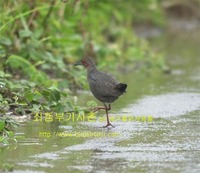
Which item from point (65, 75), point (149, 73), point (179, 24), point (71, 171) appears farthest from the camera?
point (179, 24)

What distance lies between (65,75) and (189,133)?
3.73m

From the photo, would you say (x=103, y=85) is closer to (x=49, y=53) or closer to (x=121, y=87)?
(x=121, y=87)

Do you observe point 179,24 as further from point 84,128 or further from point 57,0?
point 84,128

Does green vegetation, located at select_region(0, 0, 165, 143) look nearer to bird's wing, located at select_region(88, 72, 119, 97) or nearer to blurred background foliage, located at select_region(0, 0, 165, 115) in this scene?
blurred background foliage, located at select_region(0, 0, 165, 115)

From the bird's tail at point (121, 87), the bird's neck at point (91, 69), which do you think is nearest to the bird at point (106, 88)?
the bird's tail at point (121, 87)

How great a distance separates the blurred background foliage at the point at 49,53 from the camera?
808cm

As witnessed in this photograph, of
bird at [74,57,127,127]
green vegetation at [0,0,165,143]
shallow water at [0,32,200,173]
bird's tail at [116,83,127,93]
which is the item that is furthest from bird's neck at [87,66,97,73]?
bird's tail at [116,83,127,93]

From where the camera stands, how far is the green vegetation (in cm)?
807

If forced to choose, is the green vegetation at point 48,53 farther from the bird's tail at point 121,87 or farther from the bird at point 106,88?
the bird's tail at point 121,87

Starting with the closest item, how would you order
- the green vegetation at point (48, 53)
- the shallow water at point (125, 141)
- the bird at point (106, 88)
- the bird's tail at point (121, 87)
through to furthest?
the shallow water at point (125, 141) < the bird's tail at point (121, 87) < the bird at point (106, 88) < the green vegetation at point (48, 53)

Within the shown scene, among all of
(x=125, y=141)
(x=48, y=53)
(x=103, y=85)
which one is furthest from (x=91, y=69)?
(x=48, y=53)

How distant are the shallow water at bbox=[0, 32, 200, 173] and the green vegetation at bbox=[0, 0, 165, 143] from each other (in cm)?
41

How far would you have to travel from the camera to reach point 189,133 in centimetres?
719

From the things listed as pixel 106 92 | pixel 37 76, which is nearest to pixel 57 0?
pixel 37 76
